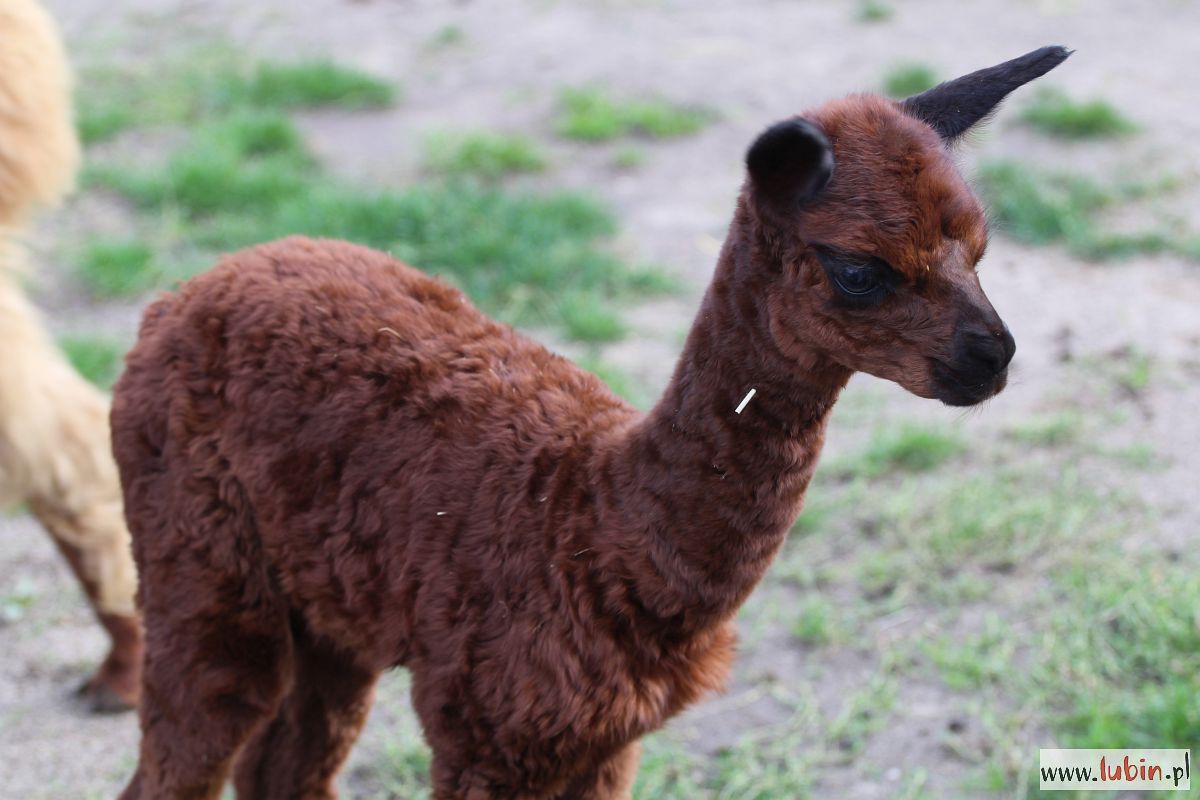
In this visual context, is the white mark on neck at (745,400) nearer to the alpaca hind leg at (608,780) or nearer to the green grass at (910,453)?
the alpaca hind leg at (608,780)

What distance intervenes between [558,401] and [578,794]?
755 mm

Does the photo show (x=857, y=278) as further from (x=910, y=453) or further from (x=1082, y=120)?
(x=1082, y=120)

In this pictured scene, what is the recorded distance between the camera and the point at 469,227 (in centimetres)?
595

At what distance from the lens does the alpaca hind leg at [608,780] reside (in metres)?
2.55

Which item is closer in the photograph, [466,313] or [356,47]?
[466,313]

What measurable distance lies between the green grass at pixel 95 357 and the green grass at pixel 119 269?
1.80 ft

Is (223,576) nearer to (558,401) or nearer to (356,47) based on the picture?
(558,401)

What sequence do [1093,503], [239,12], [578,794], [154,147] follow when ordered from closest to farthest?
[578,794]
[1093,503]
[154,147]
[239,12]

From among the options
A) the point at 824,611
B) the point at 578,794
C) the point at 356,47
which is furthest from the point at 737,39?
the point at 578,794

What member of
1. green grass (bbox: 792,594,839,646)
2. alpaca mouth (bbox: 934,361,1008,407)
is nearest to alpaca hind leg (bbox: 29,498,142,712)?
green grass (bbox: 792,594,839,646)

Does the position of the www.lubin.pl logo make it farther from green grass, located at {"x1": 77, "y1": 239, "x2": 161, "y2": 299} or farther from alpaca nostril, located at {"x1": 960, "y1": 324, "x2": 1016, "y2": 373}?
green grass, located at {"x1": 77, "y1": 239, "x2": 161, "y2": 299}

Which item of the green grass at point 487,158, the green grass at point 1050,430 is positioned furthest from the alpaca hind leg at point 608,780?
the green grass at point 487,158

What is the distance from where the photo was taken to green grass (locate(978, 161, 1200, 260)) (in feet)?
18.8

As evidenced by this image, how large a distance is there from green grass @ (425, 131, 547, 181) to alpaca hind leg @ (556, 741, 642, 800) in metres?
4.38
